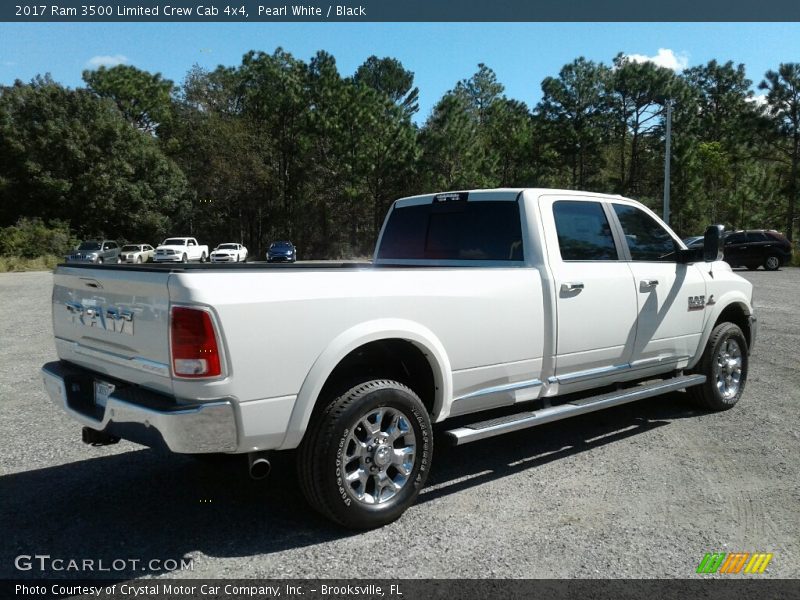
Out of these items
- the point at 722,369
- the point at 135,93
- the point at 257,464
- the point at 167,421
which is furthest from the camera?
the point at 135,93

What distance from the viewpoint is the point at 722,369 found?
630 cm

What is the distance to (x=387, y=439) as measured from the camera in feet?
12.4

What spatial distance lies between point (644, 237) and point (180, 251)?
36.3 m

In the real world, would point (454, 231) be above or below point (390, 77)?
below

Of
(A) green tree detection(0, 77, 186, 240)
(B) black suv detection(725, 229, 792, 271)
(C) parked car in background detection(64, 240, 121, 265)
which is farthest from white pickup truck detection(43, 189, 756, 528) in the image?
(A) green tree detection(0, 77, 186, 240)

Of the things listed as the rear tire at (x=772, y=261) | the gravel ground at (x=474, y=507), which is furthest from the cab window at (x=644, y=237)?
the rear tire at (x=772, y=261)

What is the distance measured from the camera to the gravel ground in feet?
11.1

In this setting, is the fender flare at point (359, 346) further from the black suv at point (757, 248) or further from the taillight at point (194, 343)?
the black suv at point (757, 248)

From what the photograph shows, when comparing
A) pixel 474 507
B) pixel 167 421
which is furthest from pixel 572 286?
pixel 167 421

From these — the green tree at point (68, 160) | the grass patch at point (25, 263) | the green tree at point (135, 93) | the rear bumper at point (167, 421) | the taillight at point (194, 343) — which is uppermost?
the green tree at point (135, 93)

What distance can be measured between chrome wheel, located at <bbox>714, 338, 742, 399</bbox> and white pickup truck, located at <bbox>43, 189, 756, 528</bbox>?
0.52 m

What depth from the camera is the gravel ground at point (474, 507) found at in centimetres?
338

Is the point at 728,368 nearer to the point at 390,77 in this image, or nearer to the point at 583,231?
the point at 583,231

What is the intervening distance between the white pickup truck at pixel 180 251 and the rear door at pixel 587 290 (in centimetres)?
3455
